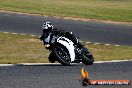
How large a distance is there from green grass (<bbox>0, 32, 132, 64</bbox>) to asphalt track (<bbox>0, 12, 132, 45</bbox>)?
237 cm

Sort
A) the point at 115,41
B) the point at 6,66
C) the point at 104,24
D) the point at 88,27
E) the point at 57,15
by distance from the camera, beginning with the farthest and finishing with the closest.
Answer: the point at 57,15 → the point at 104,24 → the point at 88,27 → the point at 115,41 → the point at 6,66

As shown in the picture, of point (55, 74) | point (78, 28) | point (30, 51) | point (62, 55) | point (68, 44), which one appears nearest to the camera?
point (55, 74)

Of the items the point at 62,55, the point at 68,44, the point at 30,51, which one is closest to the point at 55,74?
the point at 62,55

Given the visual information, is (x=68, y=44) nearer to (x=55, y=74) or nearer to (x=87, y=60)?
(x=87, y=60)

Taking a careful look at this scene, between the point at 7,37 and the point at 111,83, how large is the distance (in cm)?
1245

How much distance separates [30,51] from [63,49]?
4.36m

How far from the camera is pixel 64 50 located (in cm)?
1544

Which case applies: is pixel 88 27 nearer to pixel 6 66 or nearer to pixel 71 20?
pixel 71 20

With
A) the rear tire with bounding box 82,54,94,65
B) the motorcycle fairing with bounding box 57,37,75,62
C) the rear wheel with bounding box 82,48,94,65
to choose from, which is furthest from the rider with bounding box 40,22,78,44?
the rear tire with bounding box 82,54,94,65

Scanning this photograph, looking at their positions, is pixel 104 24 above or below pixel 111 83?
below

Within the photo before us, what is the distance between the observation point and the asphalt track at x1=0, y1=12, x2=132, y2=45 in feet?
85.0

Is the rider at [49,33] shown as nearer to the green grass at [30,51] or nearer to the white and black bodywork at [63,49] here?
the white and black bodywork at [63,49]

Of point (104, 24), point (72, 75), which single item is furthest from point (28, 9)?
point (72, 75)

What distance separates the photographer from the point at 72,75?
13.6 metres
